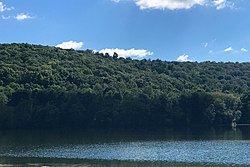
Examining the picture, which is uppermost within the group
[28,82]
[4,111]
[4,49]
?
[4,49]

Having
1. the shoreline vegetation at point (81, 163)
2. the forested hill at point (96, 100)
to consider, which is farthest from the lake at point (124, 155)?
the forested hill at point (96, 100)

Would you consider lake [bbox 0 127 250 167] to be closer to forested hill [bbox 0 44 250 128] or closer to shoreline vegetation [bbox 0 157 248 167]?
shoreline vegetation [bbox 0 157 248 167]

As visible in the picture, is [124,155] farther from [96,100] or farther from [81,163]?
[96,100]

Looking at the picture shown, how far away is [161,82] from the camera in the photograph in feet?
481

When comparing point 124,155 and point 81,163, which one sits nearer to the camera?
point 81,163

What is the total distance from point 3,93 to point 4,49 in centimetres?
3200

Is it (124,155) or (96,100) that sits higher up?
(96,100)

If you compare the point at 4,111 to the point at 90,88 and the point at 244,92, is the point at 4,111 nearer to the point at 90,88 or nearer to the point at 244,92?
the point at 90,88

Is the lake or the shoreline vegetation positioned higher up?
the lake

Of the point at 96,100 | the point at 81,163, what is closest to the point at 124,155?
the point at 81,163

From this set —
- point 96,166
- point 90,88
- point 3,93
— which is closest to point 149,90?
point 90,88

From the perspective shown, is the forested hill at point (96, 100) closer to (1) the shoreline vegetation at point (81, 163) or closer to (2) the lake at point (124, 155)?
(2) the lake at point (124, 155)

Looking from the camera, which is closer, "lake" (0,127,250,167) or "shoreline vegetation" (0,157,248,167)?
"shoreline vegetation" (0,157,248,167)

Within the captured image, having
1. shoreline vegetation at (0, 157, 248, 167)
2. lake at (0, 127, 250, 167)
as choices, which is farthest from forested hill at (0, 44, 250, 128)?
shoreline vegetation at (0, 157, 248, 167)
